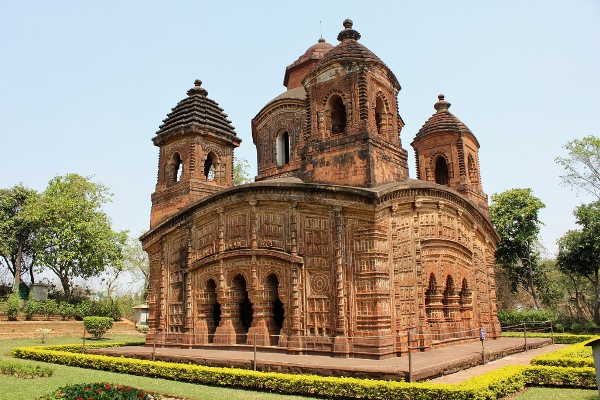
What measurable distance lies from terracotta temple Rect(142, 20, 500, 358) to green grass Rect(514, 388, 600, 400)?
10.5 ft

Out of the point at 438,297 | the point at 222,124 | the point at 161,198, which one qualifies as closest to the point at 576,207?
the point at 438,297

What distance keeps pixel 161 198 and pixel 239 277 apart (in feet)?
20.4

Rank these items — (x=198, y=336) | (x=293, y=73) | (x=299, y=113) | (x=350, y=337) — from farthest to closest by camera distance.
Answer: (x=293, y=73)
(x=299, y=113)
(x=198, y=336)
(x=350, y=337)

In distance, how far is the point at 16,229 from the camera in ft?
98.5

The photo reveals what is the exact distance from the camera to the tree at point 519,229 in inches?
1106

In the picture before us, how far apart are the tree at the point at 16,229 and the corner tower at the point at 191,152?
14160 millimetres

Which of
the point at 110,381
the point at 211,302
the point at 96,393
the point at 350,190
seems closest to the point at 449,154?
the point at 350,190

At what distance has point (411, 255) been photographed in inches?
505

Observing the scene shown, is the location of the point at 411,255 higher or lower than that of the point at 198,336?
higher

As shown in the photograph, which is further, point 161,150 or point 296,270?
point 161,150

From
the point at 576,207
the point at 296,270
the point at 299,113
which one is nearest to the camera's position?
the point at 296,270

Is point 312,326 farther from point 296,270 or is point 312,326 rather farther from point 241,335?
point 241,335

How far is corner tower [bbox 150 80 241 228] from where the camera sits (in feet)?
58.5

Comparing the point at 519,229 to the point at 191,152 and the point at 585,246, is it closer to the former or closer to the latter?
the point at 585,246
